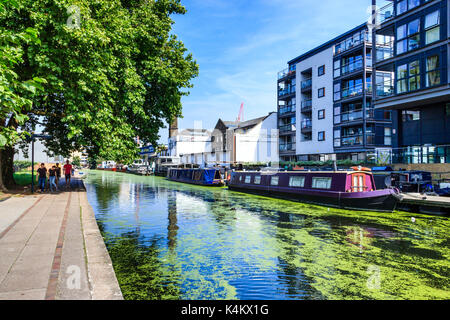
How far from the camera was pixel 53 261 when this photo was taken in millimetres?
5531

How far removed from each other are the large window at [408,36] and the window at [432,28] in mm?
698

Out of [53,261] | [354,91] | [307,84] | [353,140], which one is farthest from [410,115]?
[53,261]

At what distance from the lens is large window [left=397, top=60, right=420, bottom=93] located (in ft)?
70.1

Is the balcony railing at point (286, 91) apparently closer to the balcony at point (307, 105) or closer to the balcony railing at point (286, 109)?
the balcony railing at point (286, 109)

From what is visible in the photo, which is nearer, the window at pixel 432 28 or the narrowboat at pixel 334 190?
the narrowboat at pixel 334 190

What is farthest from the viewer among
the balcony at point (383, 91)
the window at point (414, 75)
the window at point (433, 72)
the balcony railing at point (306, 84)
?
the balcony railing at point (306, 84)

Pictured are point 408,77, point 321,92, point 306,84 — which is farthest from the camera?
point 306,84

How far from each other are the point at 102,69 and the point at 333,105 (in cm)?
2942

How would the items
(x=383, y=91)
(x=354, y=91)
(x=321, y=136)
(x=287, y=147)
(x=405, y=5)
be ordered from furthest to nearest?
(x=287, y=147)
(x=321, y=136)
(x=354, y=91)
(x=383, y=91)
(x=405, y=5)

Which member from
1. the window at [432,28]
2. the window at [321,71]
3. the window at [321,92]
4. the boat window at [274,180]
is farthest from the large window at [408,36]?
the window at [321,71]

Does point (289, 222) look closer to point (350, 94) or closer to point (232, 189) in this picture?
point (232, 189)

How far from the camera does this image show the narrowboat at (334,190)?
14.7 meters

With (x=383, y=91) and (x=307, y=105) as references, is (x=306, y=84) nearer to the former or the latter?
(x=307, y=105)
